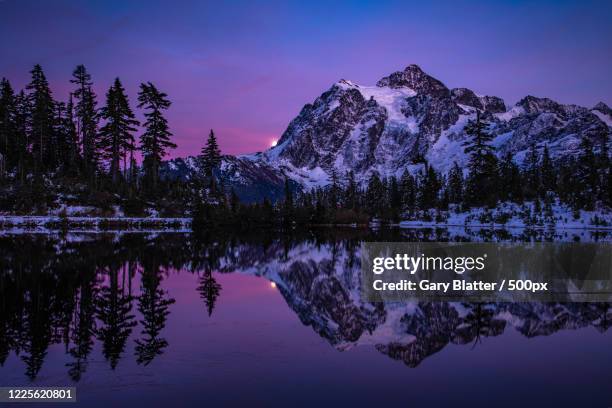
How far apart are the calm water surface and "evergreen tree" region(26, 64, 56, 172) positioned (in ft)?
186

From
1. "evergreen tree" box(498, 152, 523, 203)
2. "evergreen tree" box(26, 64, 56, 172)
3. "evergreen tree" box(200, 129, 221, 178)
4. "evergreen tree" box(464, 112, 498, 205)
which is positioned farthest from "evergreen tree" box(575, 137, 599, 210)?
"evergreen tree" box(26, 64, 56, 172)

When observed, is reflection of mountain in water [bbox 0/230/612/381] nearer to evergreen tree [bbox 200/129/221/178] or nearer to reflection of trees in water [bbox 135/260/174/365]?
reflection of trees in water [bbox 135/260/174/365]

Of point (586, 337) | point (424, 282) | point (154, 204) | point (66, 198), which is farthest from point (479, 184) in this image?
point (586, 337)

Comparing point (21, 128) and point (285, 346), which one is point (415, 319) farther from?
point (21, 128)

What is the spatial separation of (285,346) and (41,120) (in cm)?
6886

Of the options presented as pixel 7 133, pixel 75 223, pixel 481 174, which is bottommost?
pixel 75 223

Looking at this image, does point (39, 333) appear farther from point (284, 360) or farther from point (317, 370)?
point (317, 370)

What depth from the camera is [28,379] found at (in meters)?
9.12

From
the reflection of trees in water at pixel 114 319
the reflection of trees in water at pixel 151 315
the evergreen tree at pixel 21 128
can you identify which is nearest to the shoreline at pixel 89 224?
the evergreen tree at pixel 21 128

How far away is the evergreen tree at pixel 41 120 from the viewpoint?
7006 centimetres

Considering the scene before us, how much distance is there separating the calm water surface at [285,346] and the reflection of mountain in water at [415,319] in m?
0.06

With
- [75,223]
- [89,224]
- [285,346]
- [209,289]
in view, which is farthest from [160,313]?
[75,223]

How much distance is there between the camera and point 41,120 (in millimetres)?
69438

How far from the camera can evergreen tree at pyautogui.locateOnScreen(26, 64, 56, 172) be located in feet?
230
